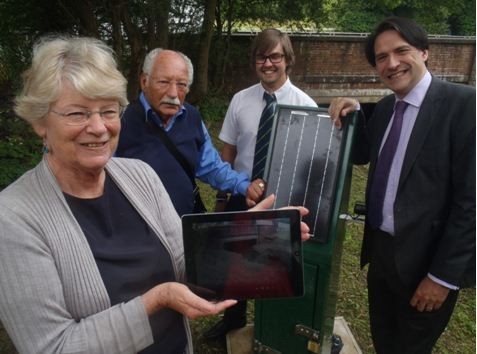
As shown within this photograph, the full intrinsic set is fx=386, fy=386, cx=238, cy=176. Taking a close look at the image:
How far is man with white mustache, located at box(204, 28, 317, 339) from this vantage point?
A: 2.78 metres

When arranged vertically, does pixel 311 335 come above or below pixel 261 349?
above

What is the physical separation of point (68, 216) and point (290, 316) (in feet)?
4.91

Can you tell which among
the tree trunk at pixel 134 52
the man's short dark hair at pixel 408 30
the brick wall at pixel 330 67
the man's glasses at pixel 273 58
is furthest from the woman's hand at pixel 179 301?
the brick wall at pixel 330 67

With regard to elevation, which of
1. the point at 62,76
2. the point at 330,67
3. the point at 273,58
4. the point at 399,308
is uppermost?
the point at 330,67

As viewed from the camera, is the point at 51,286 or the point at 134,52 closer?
the point at 51,286

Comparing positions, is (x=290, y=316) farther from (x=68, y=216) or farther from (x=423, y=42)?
(x=423, y=42)

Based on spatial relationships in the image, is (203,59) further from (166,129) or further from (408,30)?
(408,30)

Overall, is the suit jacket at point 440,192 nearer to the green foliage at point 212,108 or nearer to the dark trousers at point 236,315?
the dark trousers at point 236,315

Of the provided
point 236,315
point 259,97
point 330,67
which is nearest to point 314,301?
point 236,315

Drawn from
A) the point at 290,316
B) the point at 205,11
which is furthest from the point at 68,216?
the point at 205,11

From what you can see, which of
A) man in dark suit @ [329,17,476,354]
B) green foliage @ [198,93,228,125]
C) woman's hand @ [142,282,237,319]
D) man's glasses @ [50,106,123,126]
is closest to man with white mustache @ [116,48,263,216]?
man in dark suit @ [329,17,476,354]

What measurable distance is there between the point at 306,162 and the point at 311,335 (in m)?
1.00

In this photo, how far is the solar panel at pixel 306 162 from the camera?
2064 millimetres

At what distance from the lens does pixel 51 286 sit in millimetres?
1181
